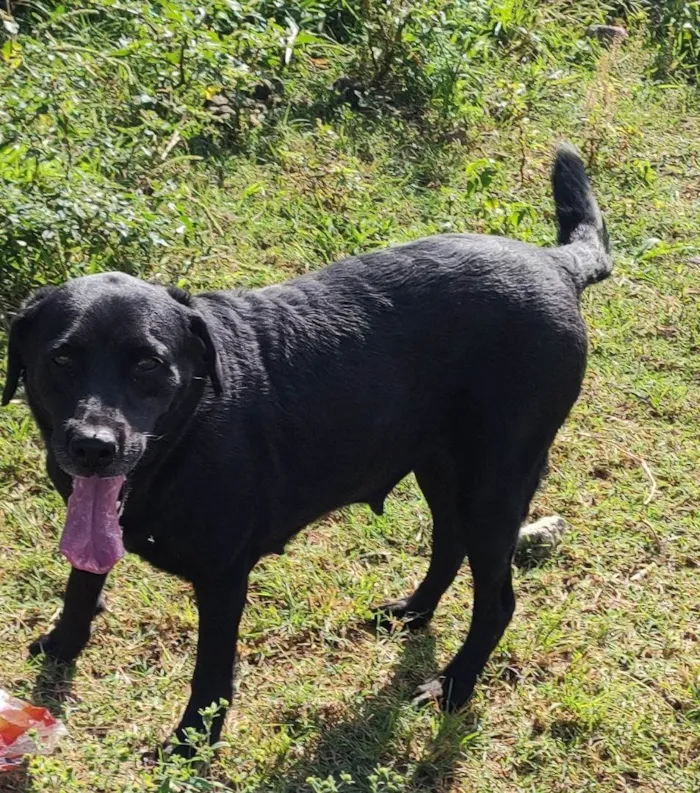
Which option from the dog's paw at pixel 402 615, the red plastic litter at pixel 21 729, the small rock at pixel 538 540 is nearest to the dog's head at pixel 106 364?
the red plastic litter at pixel 21 729

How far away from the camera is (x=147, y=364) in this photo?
2959mm

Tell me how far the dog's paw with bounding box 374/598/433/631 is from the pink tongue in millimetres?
1264

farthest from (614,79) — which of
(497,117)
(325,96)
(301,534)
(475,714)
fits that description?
(475,714)

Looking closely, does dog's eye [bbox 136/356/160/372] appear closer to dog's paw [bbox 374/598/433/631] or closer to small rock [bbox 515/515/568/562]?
dog's paw [bbox 374/598/433/631]

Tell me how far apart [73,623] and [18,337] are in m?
1.04

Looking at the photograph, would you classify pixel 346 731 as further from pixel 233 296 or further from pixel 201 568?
pixel 233 296

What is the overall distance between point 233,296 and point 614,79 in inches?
195

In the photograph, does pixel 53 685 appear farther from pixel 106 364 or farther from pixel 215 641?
pixel 106 364

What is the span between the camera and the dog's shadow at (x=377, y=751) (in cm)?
336

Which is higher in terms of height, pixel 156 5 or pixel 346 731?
pixel 156 5

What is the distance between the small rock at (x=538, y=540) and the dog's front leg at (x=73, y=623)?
5.24 ft

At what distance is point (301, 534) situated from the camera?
4.27 metres

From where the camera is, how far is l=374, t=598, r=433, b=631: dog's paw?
392cm

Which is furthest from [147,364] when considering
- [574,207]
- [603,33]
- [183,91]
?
[603,33]
